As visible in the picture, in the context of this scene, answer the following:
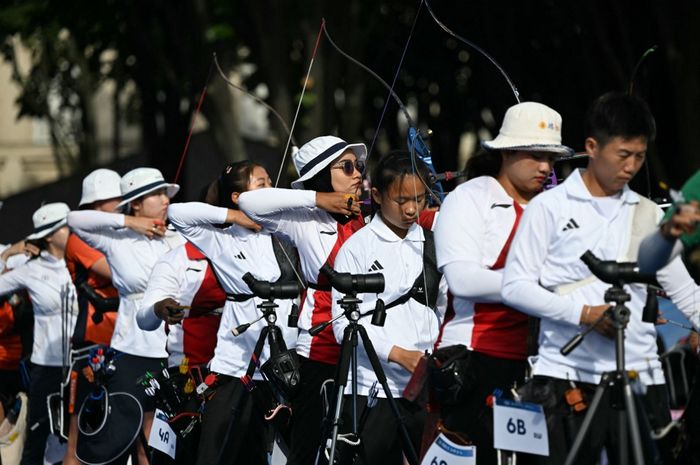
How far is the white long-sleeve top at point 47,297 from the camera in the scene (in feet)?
37.6

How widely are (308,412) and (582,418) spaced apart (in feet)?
7.23

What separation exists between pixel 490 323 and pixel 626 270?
1.03m

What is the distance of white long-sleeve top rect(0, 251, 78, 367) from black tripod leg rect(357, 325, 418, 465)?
462 cm

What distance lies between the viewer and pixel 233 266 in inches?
338

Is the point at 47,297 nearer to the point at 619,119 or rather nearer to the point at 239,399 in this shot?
the point at 239,399

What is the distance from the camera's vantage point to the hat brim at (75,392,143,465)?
32.6ft

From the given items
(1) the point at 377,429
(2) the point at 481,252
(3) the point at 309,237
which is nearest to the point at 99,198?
(3) the point at 309,237

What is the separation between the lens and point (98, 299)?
1062cm

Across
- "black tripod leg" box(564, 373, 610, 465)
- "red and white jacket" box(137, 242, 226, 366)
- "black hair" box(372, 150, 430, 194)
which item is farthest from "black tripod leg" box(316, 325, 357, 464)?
"red and white jacket" box(137, 242, 226, 366)

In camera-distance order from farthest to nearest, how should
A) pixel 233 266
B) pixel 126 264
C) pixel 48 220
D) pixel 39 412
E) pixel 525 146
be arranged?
1. pixel 48 220
2. pixel 39 412
3. pixel 126 264
4. pixel 233 266
5. pixel 525 146

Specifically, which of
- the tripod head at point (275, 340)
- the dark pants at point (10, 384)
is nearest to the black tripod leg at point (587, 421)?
the tripod head at point (275, 340)

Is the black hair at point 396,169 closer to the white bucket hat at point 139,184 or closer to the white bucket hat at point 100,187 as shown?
the white bucket hat at point 139,184

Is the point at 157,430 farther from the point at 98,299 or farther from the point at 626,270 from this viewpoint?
the point at 626,270

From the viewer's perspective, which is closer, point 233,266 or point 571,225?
point 571,225
